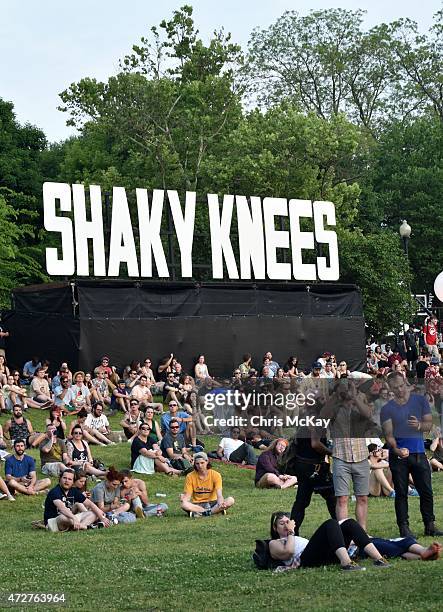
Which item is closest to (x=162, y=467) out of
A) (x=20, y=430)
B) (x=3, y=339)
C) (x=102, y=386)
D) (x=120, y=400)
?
(x=20, y=430)

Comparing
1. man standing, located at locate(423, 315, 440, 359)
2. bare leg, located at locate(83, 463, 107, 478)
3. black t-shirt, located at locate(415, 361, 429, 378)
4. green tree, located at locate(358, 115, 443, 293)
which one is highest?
green tree, located at locate(358, 115, 443, 293)

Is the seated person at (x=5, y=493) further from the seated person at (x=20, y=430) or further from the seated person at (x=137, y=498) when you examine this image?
the seated person at (x=20, y=430)

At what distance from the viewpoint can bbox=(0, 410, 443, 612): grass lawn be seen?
10.8 m

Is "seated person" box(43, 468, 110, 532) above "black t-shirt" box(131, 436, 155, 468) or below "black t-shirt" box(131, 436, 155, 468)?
below

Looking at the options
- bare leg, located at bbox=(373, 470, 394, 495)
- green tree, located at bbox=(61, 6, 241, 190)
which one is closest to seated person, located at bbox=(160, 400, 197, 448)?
bare leg, located at bbox=(373, 470, 394, 495)

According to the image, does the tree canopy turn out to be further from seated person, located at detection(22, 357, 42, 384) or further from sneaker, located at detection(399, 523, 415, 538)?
sneaker, located at detection(399, 523, 415, 538)

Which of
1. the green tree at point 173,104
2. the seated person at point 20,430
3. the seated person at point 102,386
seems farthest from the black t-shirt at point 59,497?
the green tree at point 173,104

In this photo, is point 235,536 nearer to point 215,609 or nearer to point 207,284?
point 215,609

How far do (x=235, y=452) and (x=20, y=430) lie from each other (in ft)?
13.6


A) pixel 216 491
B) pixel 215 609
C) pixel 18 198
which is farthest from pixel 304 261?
pixel 215 609

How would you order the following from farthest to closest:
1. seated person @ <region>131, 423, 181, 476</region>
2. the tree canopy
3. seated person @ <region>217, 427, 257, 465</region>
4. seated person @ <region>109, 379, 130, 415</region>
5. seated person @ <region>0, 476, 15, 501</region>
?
the tree canopy, seated person @ <region>109, 379, 130, 415</region>, seated person @ <region>217, 427, 257, 465</region>, seated person @ <region>131, 423, 181, 476</region>, seated person @ <region>0, 476, 15, 501</region>

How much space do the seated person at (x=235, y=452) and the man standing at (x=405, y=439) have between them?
9.51 metres

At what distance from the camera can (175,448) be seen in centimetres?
2273

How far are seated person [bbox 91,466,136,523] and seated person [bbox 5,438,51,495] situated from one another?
7.03 ft
